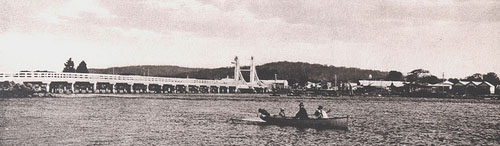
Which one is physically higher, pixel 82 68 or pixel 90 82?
pixel 82 68

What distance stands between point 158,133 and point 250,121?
38.1 ft

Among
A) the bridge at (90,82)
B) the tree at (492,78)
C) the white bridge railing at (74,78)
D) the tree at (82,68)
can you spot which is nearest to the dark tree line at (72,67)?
the tree at (82,68)

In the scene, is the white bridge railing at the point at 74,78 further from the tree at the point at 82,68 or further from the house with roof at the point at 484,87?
A: the house with roof at the point at 484,87

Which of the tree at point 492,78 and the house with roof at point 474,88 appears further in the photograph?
the tree at point 492,78

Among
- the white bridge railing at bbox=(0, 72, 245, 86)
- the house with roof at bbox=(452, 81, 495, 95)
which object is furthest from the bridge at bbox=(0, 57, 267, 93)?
the house with roof at bbox=(452, 81, 495, 95)

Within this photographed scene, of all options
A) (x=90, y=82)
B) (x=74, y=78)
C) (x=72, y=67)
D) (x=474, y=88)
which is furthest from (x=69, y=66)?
(x=474, y=88)

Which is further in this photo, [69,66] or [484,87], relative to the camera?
[69,66]

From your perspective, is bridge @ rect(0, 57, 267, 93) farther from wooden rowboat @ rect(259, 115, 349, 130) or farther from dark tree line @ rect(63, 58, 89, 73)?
wooden rowboat @ rect(259, 115, 349, 130)

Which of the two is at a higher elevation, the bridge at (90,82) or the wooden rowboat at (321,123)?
the bridge at (90,82)

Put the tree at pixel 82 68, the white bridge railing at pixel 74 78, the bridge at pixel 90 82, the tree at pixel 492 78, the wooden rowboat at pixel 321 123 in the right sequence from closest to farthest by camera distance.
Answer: the wooden rowboat at pixel 321 123, the white bridge railing at pixel 74 78, the bridge at pixel 90 82, the tree at pixel 82 68, the tree at pixel 492 78

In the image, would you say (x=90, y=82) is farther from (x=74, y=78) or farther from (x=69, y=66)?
(x=69, y=66)

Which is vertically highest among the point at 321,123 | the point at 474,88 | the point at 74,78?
the point at 74,78

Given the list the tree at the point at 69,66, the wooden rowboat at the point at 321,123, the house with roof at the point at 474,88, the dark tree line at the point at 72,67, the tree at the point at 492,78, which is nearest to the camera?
the wooden rowboat at the point at 321,123

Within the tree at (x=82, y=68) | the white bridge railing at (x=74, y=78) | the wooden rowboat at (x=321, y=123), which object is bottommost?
the wooden rowboat at (x=321, y=123)
